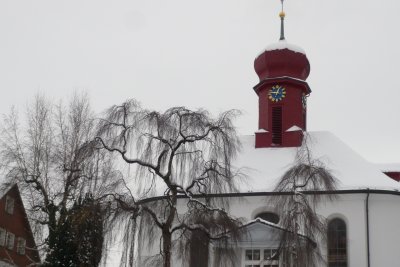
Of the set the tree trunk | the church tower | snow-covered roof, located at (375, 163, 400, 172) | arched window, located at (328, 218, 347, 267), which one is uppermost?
the church tower

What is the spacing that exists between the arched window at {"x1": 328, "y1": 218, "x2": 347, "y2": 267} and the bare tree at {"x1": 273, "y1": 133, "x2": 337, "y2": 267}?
7.91m

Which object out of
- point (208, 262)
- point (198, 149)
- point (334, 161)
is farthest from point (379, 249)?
point (198, 149)

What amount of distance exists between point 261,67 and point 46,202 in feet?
54.6

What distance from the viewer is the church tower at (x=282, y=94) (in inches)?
1526

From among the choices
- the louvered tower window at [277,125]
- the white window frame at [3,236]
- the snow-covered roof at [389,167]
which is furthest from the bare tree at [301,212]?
the white window frame at [3,236]

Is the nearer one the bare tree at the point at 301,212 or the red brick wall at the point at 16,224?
the bare tree at the point at 301,212

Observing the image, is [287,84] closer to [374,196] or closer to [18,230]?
[374,196]

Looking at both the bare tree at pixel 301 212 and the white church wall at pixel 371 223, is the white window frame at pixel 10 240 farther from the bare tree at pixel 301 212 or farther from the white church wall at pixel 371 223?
the bare tree at pixel 301 212

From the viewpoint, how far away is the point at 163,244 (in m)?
23.4

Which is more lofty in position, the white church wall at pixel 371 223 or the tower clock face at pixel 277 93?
the tower clock face at pixel 277 93

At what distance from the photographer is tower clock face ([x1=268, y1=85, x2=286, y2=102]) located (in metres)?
40.2

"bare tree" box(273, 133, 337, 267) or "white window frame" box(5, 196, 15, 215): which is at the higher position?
"white window frame" box(5, 196, 15, 215)

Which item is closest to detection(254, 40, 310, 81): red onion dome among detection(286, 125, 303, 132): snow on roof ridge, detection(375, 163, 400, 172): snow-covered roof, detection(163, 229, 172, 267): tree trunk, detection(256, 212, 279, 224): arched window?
detection(286, 125, 303, 132): snow on roof ridge

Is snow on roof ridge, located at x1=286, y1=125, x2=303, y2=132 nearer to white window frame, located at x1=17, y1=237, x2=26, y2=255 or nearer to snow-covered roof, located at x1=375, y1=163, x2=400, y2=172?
snow-covered roof, located at x1=375, y1=163, x2=400, y2=172
